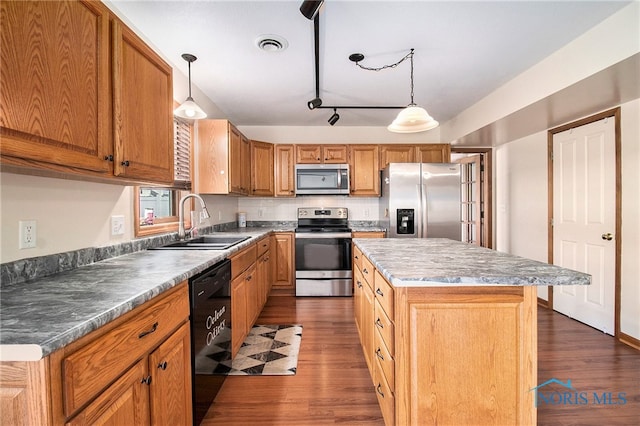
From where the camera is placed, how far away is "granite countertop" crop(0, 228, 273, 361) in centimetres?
66

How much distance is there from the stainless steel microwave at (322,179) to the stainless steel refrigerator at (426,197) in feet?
2.31

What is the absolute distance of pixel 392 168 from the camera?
3711 mm

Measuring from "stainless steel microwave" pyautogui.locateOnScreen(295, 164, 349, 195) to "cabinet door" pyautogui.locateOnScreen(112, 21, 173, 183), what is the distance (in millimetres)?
2413

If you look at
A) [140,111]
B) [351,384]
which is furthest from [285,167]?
[351,384]

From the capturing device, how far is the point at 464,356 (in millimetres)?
1199

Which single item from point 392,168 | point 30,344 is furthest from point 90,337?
point 392,168

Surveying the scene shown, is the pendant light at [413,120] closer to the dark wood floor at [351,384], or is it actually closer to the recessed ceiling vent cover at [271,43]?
the recessed ceiling vent cover at [271,43]

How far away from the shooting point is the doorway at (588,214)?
2643 mm

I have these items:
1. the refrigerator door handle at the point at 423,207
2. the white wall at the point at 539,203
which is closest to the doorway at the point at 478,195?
the white wall at the point at 539,203

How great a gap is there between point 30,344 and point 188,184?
2.10 metres

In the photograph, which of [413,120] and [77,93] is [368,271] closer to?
[413,120]

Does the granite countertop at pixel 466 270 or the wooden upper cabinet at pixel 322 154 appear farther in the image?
the wooden upper cabinet at pixel 322 154

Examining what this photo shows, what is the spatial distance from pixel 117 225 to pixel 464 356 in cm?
201
